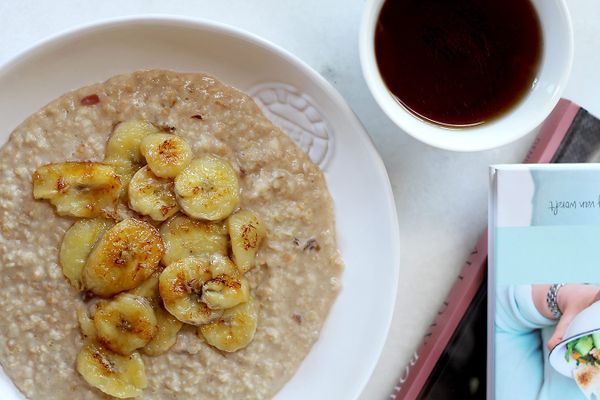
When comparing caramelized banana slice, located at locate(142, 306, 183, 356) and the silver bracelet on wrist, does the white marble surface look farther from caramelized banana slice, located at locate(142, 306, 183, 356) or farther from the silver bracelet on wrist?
caramelized banana slice, located at locate(142, 306, 183, 356)

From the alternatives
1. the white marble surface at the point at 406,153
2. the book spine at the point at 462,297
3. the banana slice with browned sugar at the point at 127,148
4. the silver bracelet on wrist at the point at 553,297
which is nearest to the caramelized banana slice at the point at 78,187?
the banana slice with browned sugar at the point at 127,148

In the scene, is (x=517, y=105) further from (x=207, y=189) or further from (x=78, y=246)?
(x=78, y=246)

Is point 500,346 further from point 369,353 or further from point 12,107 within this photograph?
point 12,107

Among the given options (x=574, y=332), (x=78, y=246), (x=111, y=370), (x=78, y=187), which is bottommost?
(x=574, y=332)

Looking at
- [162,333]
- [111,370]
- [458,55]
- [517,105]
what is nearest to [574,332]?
[517,105]

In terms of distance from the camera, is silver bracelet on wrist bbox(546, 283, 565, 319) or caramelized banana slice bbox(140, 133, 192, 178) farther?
silver bracelet on wrist bbox(546, 283, 565, 319)

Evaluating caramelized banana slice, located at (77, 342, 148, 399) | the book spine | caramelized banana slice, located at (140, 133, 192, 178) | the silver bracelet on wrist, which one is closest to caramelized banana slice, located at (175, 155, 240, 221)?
caramelized banana slice, located at (140, 133, 192, 178)

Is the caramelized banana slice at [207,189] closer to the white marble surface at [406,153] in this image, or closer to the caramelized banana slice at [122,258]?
the caramelized banana slice at [122,258]

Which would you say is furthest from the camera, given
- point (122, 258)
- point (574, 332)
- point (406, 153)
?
point (406, 153)

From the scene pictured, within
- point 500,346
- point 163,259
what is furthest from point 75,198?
point 500,346
